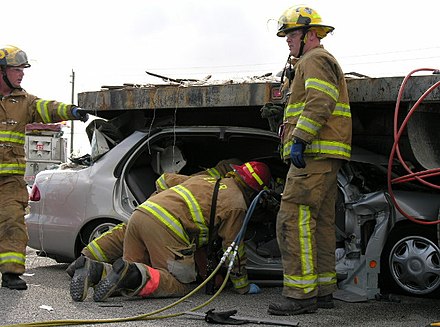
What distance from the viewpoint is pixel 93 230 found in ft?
23.6

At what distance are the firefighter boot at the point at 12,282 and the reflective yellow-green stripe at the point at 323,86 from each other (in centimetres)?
280

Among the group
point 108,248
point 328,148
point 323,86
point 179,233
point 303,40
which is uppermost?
point 303,40

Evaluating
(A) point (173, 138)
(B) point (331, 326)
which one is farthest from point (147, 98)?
(B) point (331, 326)

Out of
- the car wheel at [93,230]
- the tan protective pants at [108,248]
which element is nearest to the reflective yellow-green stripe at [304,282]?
the tan protective pants at [108,248]

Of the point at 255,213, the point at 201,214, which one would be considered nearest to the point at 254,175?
the point at 255,213

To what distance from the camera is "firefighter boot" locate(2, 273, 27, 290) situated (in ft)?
20.6

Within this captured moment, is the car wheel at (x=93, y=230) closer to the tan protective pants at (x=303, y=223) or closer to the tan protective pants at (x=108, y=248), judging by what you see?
the tan protective pants at (x=108, y=248)

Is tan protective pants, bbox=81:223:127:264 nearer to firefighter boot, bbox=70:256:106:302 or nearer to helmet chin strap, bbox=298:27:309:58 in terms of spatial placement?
firefighter boot, bbox=70:256:106:302

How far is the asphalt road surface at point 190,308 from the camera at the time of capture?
5.12 metres

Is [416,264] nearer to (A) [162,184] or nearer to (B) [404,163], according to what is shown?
(B) [404,163]

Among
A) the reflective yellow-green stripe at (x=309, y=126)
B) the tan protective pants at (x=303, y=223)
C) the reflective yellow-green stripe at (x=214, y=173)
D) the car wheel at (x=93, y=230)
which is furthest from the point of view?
the car wheel at (x=93, y=230)

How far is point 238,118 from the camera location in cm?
715

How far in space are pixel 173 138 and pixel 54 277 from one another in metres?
1.69

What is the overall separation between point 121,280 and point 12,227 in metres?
1.25
